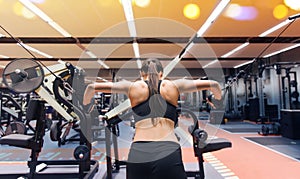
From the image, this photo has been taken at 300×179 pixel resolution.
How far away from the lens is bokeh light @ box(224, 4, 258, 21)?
4066 millimetres

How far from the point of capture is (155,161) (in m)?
1.11

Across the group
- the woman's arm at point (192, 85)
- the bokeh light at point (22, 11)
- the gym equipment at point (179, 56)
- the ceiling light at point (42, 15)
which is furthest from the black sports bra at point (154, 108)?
the bokeh light at point (22, 11)

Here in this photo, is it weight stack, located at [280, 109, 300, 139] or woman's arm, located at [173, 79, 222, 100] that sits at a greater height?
woman's arm, located at [173, 79, 222, 100]

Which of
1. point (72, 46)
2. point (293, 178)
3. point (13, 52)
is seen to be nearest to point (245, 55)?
point (72, 46)

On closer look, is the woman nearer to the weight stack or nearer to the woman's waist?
the woman's waist

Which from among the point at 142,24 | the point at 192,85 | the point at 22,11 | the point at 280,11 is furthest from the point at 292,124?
the point at 22,11

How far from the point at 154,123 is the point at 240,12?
3.87 meters

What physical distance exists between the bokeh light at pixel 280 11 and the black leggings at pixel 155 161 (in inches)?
156

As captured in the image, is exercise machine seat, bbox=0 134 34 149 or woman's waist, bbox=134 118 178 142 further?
exercise machine seat, bbox=0 134 34 149

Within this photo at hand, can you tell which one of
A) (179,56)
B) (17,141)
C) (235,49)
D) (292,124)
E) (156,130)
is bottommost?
(292,124)

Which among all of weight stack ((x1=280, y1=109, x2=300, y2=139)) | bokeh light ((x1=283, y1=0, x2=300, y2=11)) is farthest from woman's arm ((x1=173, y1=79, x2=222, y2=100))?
weight stack ((x1=280, y1=109, x2=300, y2=139))

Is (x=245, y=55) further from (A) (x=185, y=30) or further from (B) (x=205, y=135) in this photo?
(B) (x=205, y=135)

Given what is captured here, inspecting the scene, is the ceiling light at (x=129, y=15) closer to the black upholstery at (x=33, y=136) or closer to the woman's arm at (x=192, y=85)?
the black upholstery at (x=33, y=136)

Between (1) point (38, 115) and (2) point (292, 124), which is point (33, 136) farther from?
(2) point (292, 124)
